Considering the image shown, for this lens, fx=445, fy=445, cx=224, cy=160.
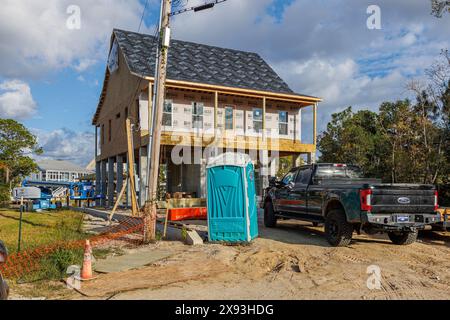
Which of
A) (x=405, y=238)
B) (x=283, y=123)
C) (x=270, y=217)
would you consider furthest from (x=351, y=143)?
(x=405, y=238)

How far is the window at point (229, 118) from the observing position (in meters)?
24.4

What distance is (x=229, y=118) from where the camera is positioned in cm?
2447

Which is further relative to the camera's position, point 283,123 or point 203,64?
point 283,123

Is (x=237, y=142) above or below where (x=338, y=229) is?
above

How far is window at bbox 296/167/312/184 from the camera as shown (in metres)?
11.7

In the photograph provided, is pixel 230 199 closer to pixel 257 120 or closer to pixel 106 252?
pixel 106 252

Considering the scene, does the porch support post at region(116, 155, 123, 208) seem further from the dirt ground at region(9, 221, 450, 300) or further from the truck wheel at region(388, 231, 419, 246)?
the truck wheel at region(388, 231, 419, 246)

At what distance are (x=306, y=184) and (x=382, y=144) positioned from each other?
1935 cm

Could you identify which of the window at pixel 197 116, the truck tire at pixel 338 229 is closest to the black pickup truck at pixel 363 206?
the truck tire at pixel 338 229

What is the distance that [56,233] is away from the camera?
13.5 m

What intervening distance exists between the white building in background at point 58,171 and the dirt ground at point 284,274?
71.0m

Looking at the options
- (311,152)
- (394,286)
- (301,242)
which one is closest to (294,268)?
(394,286)

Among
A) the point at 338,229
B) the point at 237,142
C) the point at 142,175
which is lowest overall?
the point at 338,229

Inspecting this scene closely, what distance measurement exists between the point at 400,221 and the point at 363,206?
0.87 metres
